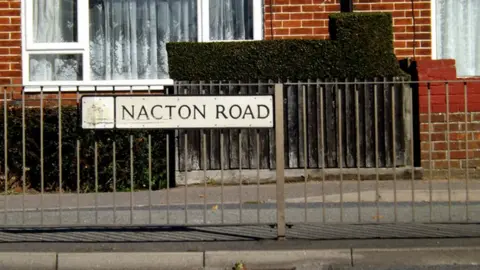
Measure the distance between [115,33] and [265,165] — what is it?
357 cm

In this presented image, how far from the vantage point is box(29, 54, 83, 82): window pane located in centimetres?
1224

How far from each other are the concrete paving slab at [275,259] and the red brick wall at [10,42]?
21.5 ft

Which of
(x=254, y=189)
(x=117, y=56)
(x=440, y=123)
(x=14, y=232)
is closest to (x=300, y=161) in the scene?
(x=254, y=189)

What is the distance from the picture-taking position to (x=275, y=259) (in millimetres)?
6652

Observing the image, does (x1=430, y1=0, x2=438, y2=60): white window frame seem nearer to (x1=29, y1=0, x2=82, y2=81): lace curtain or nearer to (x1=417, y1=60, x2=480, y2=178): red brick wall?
(x1=417, y1=60, x2=480, y2=178): red brick wall

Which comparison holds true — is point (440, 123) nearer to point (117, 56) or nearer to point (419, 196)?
point (419, 196)

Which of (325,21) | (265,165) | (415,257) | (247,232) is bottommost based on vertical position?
(415,257)

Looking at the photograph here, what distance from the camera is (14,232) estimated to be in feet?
25.8

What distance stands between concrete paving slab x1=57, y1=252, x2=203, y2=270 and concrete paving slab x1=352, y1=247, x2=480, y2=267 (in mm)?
1441

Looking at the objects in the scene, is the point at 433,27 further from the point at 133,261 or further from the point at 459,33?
the point at 133,261

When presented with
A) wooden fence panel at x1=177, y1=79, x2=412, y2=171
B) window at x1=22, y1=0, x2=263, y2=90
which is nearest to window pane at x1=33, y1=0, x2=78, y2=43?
window at x1=22, y1=0, x2=263, y2=90

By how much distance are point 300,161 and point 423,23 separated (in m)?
3.10

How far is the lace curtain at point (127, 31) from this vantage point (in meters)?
12.2

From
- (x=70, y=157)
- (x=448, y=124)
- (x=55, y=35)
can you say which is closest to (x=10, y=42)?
(x=55, y=35)
